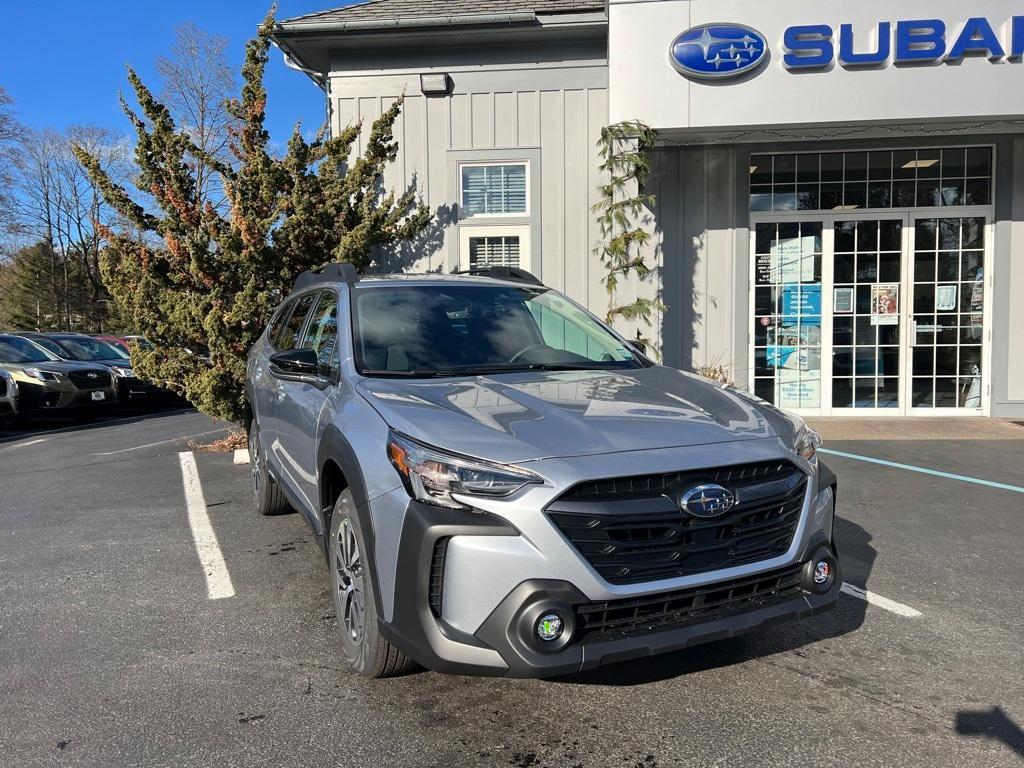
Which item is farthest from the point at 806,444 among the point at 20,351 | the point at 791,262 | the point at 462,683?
the point at 20,351

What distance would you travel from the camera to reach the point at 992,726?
9.26ft

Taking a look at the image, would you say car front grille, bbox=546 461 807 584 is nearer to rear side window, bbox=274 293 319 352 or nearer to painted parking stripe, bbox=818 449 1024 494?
rear side window, bbox=274 293 319 352

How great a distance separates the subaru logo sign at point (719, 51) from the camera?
8.72 m

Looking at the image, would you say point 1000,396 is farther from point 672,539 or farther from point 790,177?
point 672,539

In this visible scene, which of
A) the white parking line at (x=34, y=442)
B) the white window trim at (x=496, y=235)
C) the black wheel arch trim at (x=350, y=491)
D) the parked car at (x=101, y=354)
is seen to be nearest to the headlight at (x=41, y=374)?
the parked car at (x=101, y=354)

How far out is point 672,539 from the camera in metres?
2.67

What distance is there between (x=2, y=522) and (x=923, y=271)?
10.3m

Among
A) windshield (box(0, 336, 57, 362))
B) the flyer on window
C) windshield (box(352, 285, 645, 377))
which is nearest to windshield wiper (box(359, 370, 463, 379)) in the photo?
windshield (box(352, 285, 645, 377))

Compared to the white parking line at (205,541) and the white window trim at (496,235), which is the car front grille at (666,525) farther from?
the white window trim at (496,235)

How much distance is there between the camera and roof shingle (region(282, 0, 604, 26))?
974 centimetres

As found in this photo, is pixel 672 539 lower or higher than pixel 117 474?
higher

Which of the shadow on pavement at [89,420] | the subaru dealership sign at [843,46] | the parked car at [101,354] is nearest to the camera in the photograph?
the subaru dealership sign at [843,46]

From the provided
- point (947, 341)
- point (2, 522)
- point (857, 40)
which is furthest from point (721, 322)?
point (2, 522)

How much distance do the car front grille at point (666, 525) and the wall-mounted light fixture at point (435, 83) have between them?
833cm
